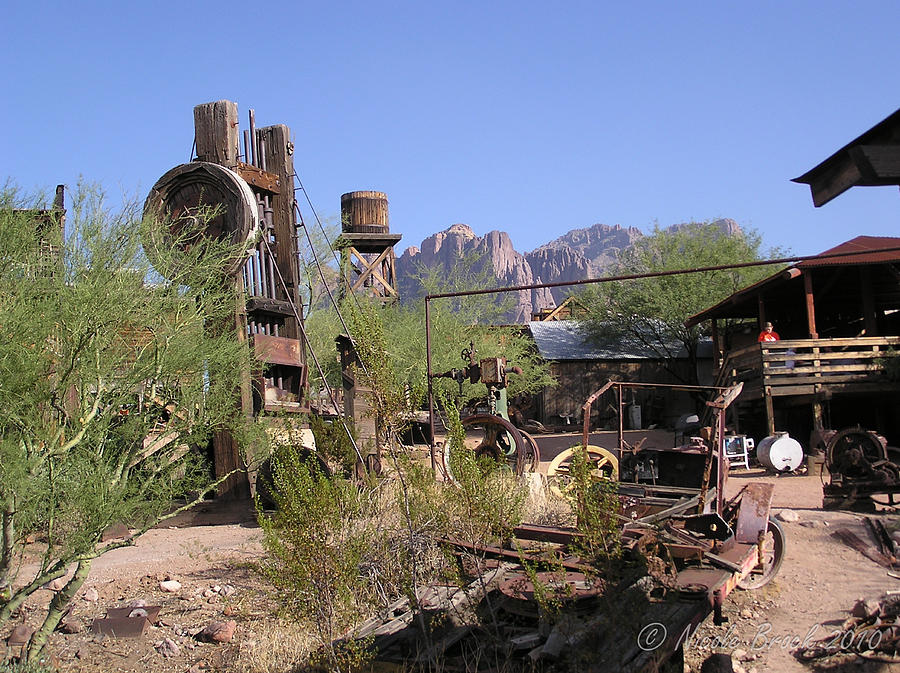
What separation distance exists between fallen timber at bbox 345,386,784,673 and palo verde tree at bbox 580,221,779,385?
23035mm

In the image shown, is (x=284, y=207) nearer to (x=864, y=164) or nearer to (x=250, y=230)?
(x=250, y=230)

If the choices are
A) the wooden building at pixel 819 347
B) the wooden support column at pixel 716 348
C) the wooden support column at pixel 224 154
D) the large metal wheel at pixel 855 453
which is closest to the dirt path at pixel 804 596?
the large metal wheel at pixel 855 453

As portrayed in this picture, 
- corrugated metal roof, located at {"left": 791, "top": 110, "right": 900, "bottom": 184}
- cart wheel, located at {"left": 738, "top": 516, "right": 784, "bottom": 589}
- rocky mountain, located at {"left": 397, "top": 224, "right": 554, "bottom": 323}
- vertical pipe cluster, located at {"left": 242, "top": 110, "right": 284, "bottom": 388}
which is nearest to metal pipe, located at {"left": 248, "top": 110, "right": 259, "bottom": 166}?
vertical pipe cluster, located at {"left": 242, "top": 110, "right": 284, "bottom": 388}

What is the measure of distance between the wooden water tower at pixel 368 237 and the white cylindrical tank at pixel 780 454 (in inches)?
438

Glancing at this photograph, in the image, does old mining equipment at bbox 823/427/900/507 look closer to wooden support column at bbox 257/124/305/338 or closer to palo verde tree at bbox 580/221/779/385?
wooden support column at bbox 257/124/305/338

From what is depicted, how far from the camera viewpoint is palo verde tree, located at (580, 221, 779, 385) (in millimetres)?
31453

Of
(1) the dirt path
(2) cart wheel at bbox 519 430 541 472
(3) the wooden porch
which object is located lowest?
(1) the dirt path

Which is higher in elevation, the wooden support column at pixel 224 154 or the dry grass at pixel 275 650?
the wooden support column at pixel 224 154

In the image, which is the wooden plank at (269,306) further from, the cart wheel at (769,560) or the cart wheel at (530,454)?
the cart wheel at (769,560)

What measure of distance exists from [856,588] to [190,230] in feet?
26.8

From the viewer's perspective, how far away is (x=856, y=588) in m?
9.32

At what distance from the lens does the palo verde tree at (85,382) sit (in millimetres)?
7074

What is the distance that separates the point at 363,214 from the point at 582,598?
1958 centimetres

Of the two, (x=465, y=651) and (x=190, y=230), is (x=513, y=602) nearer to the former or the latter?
(x=465, y=651)
